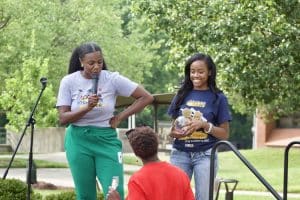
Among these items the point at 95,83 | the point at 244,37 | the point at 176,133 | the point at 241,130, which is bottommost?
the point at 241,130

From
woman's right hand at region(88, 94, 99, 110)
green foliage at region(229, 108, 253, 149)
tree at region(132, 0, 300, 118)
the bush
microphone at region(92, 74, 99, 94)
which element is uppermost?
tree at region(132, 0, 300, 118)

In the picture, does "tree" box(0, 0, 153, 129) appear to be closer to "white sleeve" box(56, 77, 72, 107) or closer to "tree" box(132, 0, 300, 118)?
"tree" box(132, 0, 300, 118)

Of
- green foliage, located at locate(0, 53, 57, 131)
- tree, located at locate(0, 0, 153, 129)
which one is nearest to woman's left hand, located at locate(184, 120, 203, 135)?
green foliage, located at locate(0, 53, 57, 131)

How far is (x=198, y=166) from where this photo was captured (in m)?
6.18

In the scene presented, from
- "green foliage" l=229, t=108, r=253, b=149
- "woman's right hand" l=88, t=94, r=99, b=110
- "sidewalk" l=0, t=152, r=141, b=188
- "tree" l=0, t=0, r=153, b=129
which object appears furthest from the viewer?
"green foliage" l=229, t=108, r=253, b=149

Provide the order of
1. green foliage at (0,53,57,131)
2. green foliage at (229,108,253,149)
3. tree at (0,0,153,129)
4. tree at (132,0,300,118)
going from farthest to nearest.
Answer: green foliage at (229,108,253,149) → tree at (0,0,153,129) → green foliage at (0,53,57,131) → tree at (132,0,300,118)

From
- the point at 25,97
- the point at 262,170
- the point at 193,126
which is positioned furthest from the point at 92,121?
the point at 262,170

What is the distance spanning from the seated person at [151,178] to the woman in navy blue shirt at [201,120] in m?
1.05

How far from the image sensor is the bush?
8914 millimetres

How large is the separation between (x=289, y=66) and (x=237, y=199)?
12.9ft

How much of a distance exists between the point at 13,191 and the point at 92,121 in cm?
330

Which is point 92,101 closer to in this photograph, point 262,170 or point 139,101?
point 139,101

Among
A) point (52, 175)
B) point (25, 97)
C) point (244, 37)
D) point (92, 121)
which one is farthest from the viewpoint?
point (52, 175)

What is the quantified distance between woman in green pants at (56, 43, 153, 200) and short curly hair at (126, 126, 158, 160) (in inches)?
36.8
